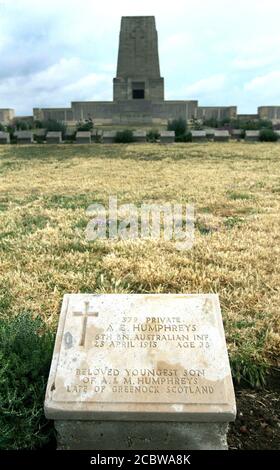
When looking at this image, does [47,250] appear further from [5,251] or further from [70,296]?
[70,296]

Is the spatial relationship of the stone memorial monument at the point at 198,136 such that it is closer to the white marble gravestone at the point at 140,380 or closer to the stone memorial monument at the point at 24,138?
the stone memorial monument at the point at 24,138

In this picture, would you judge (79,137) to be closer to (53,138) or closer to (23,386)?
(53,138)

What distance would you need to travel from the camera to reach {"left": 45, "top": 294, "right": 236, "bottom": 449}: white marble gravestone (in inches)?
90.0

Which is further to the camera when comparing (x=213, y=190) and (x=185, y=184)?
(x=185, y=184)

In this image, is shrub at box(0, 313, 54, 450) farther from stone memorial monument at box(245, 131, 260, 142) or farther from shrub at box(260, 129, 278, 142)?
stone memorial monument at box(245, 131, 260, 142)

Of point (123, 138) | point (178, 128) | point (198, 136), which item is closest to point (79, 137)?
point (123, 138)

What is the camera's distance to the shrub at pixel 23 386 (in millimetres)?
2494

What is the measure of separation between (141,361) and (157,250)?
2.92 meters

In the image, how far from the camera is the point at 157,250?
17.5ft

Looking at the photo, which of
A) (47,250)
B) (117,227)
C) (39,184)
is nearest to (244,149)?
(39,184)

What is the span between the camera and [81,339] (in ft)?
8.30

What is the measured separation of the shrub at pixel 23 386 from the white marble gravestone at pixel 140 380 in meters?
0.22

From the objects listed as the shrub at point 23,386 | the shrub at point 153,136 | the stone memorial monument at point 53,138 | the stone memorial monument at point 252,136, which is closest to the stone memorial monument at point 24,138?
the stone memorial monument at point 53,138

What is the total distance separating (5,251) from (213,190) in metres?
4.88
